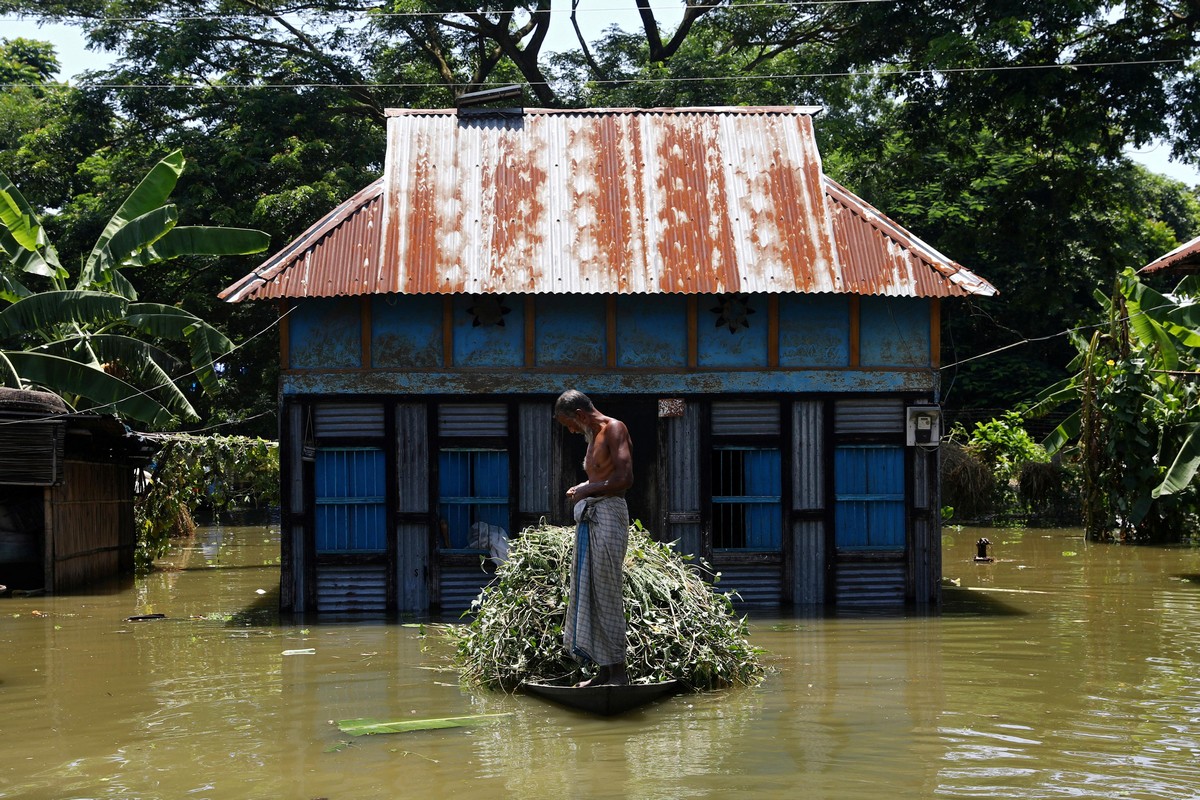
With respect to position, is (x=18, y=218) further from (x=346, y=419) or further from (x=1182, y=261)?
(x=1182, y=261)

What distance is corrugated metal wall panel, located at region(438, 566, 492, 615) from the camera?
1462cm

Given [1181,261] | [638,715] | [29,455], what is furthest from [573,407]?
[1181,261]

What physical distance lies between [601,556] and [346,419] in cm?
615

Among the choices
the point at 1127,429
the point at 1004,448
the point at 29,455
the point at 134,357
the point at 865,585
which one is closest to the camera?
the point at 865,585

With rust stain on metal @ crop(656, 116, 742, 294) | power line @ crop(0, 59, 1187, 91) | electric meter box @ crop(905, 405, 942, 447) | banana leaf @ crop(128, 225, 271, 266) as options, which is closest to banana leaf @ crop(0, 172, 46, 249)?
banana leaf @ crop(128, 225, 271, 266)

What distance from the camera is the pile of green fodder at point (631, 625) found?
966cm

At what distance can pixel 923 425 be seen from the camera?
14.5 metres

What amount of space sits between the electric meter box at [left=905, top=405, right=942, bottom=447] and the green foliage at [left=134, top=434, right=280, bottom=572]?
10.4 meters

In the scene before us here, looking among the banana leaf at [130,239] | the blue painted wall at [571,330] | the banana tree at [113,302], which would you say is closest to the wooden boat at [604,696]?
the blue painted wall at [571,330]

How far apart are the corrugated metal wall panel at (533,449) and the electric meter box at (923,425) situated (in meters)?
3.89

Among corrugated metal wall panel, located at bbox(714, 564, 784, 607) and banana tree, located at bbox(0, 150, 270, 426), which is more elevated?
banana tree, located at bbox(0, 150, 270, 426)

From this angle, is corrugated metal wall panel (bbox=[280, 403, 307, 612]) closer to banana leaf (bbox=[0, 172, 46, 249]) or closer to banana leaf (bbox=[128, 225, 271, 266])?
banana leaf (bbox=[128, 225, 271, 266])

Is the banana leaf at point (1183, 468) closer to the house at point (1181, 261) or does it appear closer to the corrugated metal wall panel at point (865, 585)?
the corrugated metal wall panel at point (865, 585)

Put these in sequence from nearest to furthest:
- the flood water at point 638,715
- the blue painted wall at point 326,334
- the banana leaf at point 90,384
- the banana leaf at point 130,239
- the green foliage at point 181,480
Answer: the flood water at point 638,715 < the blue painted wall at point 326,334 < the banana leaf at point 90,384 < the banana leaf at point 130,239 < the green foliage at point 181,480
